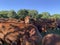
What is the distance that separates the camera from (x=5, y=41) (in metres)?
0.49

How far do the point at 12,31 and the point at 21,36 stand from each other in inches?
1.1

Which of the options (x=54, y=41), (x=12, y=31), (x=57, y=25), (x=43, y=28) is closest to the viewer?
(x=54, y=41)

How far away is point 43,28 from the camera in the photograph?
3.01 ft

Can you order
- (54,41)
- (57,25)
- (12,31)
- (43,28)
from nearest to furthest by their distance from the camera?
(54,41) < (12,31) < (43,28) < (57,25)

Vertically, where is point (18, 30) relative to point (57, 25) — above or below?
above

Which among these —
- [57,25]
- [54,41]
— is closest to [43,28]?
[57,25]

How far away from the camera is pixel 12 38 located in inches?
18.2

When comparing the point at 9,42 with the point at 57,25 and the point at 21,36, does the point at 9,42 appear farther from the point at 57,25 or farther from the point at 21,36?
the point at 57,25

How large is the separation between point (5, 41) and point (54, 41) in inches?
6.6

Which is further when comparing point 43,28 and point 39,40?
point 43,28

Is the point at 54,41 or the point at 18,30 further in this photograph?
the point at 18,30

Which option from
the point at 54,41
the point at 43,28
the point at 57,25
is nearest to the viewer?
the point at 54,41

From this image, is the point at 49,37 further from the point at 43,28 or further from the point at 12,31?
the point at 43,28

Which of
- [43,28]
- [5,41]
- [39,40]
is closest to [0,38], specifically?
[5,41]
